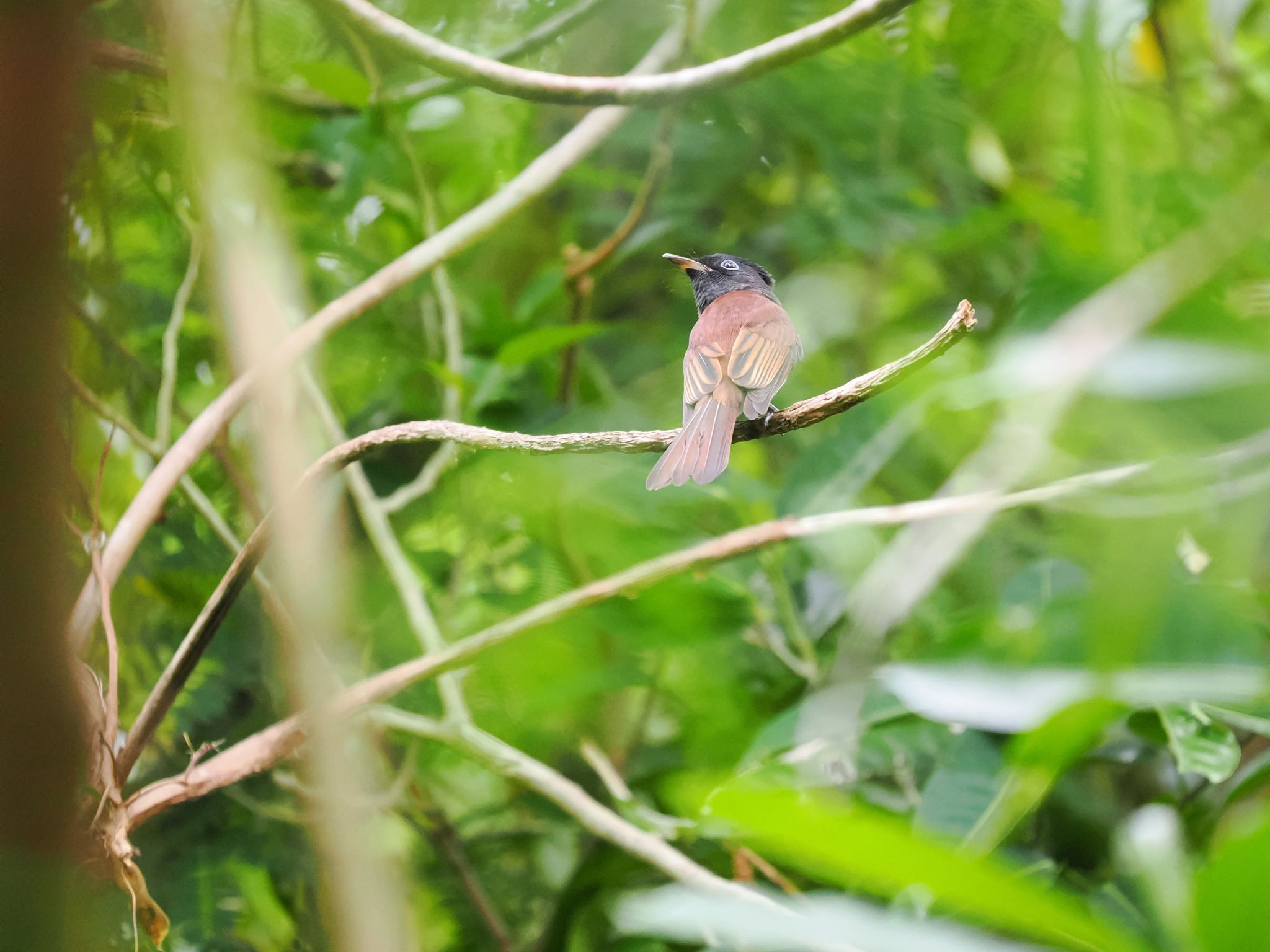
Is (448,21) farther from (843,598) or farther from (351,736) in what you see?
(843,598)

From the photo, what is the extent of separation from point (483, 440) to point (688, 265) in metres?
0.58

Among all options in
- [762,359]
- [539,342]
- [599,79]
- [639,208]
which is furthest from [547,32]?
[762,359]

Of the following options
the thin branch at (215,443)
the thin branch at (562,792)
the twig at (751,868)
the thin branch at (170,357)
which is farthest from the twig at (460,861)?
the thin branch at (170,357)

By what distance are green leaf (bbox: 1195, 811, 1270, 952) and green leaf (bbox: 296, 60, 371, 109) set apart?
138 cm

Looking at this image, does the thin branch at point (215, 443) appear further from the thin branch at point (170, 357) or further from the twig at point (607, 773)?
the twig at point (607, 773)

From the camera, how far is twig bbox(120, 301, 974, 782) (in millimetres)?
550

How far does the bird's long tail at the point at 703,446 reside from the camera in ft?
2.24

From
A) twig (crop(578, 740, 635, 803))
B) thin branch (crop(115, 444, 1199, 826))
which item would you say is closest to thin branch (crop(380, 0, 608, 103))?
thin branch (crop(115, 444, 1199, 826))

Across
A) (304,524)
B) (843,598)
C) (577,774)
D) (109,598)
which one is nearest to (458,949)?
(577,774)

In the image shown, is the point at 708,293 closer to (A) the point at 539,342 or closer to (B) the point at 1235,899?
(A) the point at 539,342

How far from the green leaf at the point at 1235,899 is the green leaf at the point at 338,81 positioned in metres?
1.38

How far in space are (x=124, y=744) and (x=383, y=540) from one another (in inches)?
22.9

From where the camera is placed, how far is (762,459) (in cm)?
179

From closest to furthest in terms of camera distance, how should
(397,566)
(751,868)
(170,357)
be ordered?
(170,357) < (751,868) < (397,566)
